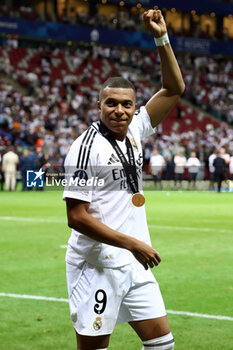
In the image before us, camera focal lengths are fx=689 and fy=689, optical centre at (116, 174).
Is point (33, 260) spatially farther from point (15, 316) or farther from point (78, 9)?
point (78, 9)

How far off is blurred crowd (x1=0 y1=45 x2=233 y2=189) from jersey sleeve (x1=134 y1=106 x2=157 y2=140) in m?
26.3

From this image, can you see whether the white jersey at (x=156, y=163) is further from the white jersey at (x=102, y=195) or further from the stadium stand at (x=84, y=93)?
the white jersey at (x=102, y=195)

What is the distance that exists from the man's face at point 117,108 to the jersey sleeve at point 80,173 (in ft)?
0.73

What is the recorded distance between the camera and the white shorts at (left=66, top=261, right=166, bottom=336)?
426 centimetres

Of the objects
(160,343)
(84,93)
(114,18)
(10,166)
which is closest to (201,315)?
(160,343)

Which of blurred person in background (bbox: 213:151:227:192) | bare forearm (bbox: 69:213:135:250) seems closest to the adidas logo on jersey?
bare forearm (bbox: 69:213:135:250)

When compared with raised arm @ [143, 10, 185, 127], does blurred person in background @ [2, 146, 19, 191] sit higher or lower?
lower

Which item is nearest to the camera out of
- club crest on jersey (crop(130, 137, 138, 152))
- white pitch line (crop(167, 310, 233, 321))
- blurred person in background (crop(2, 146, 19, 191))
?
club crest on jersey (crop(130, 137, 138, 152))

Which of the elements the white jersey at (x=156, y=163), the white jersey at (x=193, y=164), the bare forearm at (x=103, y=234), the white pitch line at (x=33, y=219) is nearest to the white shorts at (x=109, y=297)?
the bare forearm at (x=103, y=234)

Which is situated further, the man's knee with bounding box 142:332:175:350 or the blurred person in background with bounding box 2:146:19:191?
the blurred person in background with bounding box 2:146:19:191

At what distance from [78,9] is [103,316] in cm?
5516

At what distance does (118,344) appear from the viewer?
6.72 m

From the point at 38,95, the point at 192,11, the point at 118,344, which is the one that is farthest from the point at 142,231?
the point at 192,11

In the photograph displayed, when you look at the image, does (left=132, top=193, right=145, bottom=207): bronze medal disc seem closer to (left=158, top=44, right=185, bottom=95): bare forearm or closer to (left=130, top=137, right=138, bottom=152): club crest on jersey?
(left=130, top=137, right=138, bottom=152): club crest on jersey
